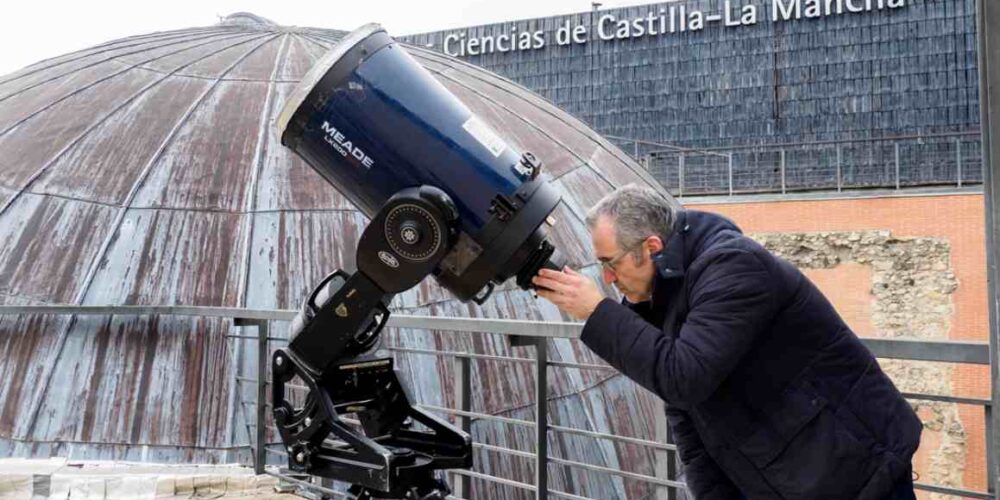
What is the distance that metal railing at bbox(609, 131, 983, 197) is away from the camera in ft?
73.7

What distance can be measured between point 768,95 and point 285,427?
2859 centimetres

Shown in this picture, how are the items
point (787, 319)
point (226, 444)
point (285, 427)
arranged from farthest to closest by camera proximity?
point (226, 444) < point (285, 427) < point (787, 319)

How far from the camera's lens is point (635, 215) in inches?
90.8

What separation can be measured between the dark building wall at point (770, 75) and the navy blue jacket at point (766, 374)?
26.6 meters

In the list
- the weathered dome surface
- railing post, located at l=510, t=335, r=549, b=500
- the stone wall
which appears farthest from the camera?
the stone wall

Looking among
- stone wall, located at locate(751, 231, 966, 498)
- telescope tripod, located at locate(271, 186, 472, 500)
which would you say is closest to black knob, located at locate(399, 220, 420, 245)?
telescope tripod, located at locate(271, 186, 472, 500)

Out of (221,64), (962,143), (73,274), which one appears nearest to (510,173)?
(73,274)

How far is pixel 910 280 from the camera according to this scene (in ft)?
64.8

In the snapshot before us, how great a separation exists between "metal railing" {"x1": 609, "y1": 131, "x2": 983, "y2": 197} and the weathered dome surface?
15928 mm

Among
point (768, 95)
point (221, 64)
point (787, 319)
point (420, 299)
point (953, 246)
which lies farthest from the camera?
point (768, 95)

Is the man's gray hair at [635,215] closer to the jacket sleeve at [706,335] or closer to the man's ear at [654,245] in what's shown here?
the man's ear at [654,245]

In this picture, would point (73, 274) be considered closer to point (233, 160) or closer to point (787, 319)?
point (233, 160)

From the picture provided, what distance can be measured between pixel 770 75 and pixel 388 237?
28.7 metres

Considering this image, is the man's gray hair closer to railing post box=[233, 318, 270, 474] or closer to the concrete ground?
railing post box=[233, 318, 270, 474]
